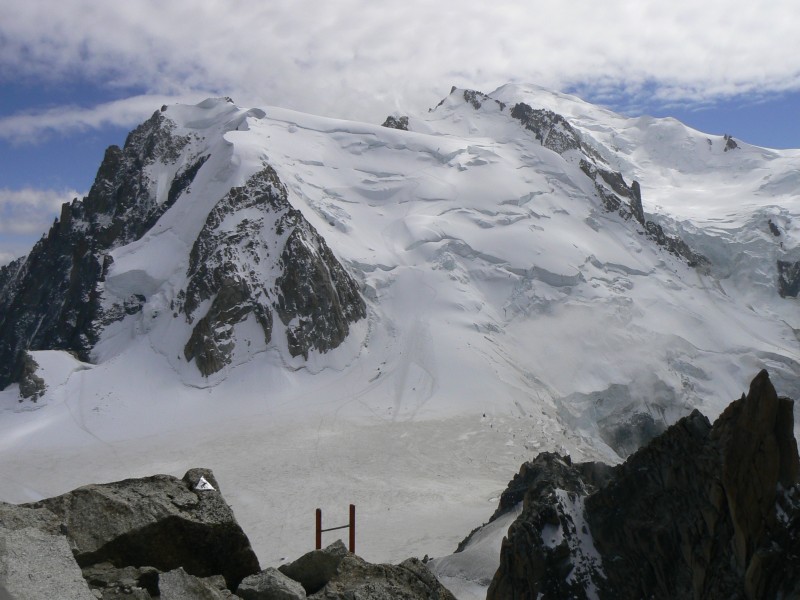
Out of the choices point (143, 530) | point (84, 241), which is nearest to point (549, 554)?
point (143, 530)

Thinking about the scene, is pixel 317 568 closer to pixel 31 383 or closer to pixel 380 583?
pixel 380 583

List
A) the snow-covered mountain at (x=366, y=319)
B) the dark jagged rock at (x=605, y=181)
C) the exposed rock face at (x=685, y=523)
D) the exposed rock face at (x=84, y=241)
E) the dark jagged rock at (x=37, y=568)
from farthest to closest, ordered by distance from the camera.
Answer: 1. the dark jagged rock at (x=605, y=181)
2. the exposed rock face at (x=84, y=241)
3. the snow-covered mountain at (x=366, y=319)
4. the exposed rock face at (x=685, y=523)
5. the dark jagged rock at (x=37, y=568)

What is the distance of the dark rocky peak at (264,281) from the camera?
53625mm

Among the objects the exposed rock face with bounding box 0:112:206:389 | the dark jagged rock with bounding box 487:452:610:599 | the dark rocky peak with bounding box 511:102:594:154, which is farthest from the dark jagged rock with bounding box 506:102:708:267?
the dark jagged rock with bounding box 487:452:610:599

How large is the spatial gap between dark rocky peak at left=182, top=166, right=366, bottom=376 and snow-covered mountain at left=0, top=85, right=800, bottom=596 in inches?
6.3

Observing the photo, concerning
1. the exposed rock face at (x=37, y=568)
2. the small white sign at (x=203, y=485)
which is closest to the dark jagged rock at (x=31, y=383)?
the small white sign at (x=203, y=485)

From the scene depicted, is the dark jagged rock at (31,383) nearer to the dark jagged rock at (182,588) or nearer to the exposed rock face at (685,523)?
the exposed rock face at (685,523)

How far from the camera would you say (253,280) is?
55.4 m

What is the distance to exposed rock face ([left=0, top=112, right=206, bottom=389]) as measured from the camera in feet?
220

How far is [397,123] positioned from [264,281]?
3593 centimetres

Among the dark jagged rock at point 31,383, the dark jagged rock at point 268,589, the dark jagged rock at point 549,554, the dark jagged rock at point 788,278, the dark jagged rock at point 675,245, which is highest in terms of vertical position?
the dark jagged rock at point 268,589

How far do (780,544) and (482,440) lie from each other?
111ft

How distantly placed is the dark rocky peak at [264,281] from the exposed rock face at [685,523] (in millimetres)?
40559

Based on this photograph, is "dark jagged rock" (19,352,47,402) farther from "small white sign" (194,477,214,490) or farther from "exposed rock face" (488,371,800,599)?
"small white sign" (194,477,214,490)
